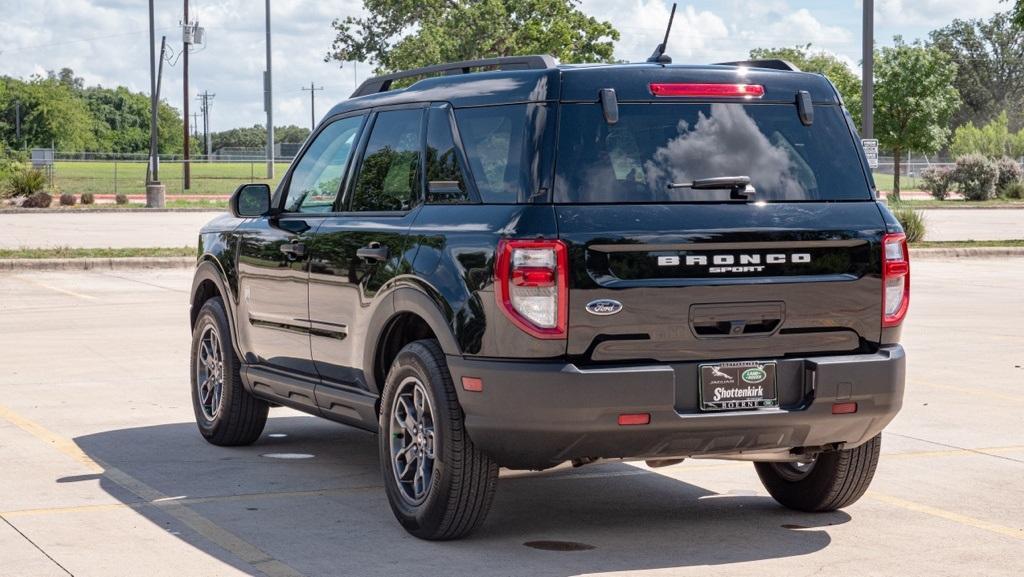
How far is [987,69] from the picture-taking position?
125 metres

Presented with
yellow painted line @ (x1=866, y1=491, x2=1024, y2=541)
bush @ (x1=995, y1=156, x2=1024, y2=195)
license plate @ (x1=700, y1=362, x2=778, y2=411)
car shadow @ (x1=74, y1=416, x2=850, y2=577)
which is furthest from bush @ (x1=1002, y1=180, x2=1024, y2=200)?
license plate @ (x1=700, y1=362, x2=778, y2=411)

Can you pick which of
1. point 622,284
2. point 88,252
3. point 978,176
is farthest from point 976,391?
point 978,176

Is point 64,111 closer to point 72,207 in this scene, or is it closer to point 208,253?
point 72,207

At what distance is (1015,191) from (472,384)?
52412mm

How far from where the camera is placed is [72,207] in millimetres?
43625

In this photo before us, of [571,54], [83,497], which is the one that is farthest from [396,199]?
[571,54]

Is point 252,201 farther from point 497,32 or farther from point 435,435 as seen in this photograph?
point 497,32

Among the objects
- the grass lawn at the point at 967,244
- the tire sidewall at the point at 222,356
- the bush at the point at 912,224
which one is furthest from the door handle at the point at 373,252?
the bush at the point at 912,224

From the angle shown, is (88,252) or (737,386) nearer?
(737,386)

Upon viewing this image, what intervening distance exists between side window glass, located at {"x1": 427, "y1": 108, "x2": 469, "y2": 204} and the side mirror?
165cm

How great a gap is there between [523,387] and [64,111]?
111 meters

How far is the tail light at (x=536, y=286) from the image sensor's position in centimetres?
577

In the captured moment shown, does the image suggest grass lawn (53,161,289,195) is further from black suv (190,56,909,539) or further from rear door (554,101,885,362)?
rear door (554,101,885,362)

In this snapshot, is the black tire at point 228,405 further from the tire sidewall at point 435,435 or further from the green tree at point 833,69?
the green tree at point 833,69
